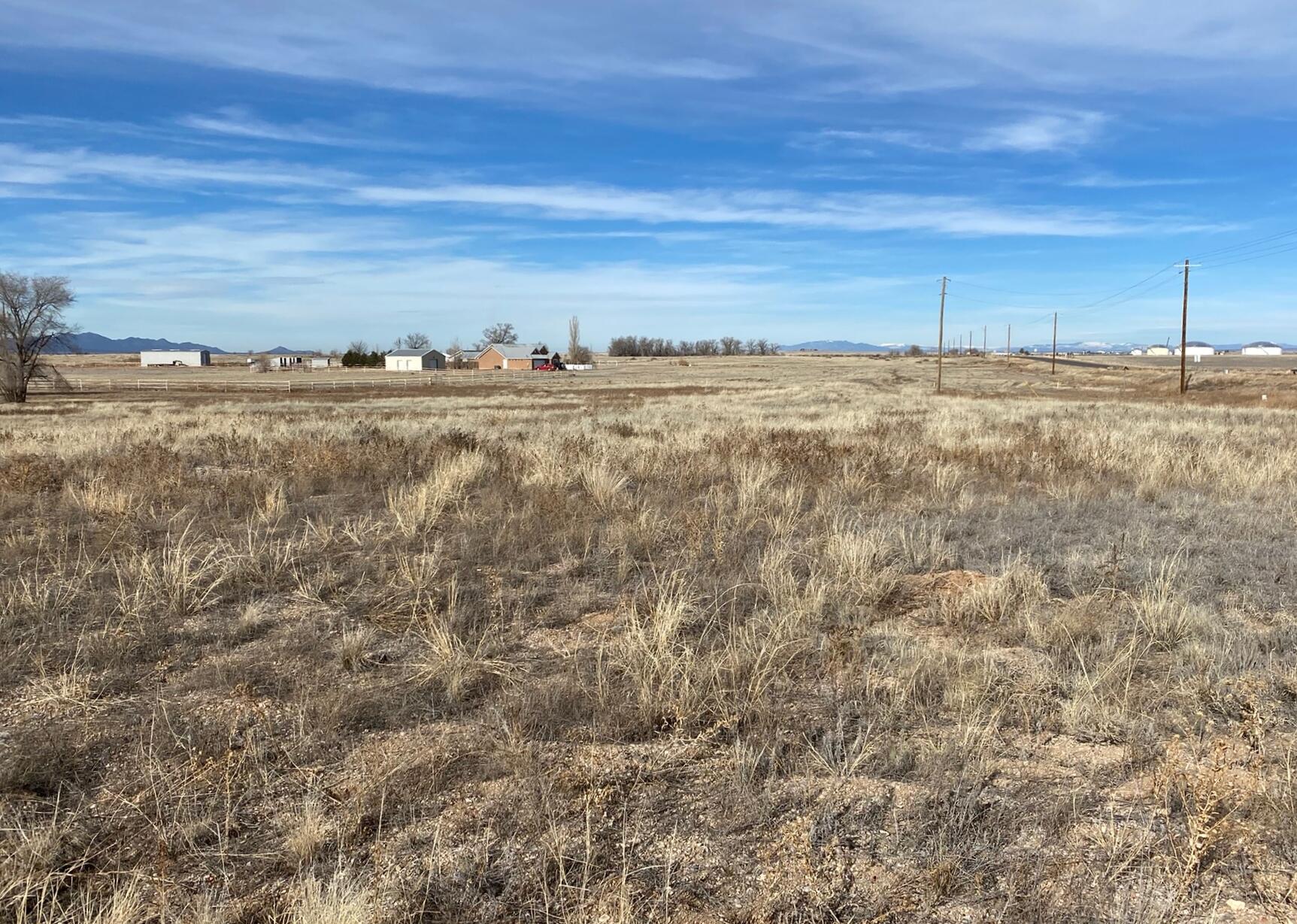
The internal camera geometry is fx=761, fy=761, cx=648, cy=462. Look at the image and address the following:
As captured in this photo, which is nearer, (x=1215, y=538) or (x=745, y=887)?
(x=745, y=887)

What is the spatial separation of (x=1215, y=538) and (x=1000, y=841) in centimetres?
601

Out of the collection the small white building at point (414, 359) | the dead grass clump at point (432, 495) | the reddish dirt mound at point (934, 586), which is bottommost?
the reddish dirt mound at point (934, 586)

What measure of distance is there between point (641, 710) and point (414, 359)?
4640 inches

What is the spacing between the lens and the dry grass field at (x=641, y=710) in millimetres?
2639

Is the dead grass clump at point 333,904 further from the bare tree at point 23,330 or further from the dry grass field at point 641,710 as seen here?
the bare tree at point 23,330

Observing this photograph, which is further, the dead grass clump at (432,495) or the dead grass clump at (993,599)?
the dead grass clump at (432,495)

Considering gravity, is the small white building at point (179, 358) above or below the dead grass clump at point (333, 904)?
above

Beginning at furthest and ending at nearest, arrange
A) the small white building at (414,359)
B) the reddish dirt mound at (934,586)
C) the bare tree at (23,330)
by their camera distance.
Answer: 1. the small white building at (414,359)
2. the bare tree at (23,330)
3. the reddish dirt mound at (934,586)

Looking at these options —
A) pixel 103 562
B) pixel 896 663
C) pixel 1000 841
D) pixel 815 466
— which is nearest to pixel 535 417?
pixel 815 466

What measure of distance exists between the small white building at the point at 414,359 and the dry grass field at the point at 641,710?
11099 cm

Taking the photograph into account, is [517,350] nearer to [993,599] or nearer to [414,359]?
[414,359]

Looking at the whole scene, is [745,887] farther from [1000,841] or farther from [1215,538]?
[1215,538]

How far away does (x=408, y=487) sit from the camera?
953 cm

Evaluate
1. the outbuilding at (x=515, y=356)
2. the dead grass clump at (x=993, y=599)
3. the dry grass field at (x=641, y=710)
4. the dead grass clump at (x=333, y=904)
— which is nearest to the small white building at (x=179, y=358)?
the outbuilding at (x=515, y=356)
